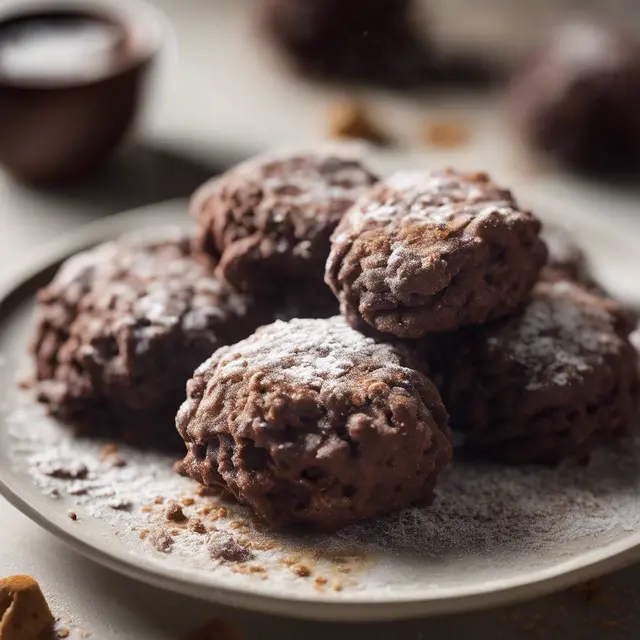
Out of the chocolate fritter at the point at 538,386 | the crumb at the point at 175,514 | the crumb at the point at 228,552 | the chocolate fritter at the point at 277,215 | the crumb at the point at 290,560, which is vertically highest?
the chocolate fritter at the point at 277,215

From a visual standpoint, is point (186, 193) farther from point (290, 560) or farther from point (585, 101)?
point (290, 560)

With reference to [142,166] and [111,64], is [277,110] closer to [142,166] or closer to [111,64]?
[142,166]

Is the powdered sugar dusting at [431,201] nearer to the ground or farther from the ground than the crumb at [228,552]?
farther from the ground

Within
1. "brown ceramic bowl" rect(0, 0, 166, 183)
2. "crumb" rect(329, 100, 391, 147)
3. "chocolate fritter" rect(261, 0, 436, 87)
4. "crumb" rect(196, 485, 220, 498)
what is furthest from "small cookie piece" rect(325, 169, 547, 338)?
"chocolate fritter" rect(261, 0, 436, 87)

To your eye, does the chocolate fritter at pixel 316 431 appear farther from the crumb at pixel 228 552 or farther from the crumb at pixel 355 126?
the crumb at pixel 355 126

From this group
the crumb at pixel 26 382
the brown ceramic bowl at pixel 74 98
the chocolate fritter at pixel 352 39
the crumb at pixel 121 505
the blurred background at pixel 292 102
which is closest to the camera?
the crumb at pixel 121 505

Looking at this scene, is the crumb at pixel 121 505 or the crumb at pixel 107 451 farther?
the crumb at pixel 107 451

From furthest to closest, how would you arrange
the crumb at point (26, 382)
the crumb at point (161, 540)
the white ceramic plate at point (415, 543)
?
1. the crumb at point (26, 382)
2. the crumb at point (161, 540)
3. the white ceramic plate at point (415, 543)

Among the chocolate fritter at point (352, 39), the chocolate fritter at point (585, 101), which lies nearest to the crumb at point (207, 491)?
the chocolate fritter at point (585, 101)
